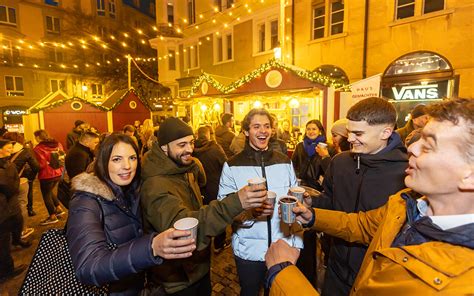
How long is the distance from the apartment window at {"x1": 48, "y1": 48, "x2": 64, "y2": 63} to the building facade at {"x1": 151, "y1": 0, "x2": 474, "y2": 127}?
19956 millimetres

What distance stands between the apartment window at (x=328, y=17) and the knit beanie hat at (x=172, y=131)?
1243 cm

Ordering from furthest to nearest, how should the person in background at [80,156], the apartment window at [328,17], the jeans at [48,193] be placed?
the apartment window at [328,17] → the jeans at [48,193] → the person in background at [80,156]

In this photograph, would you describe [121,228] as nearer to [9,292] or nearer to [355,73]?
[9,292]

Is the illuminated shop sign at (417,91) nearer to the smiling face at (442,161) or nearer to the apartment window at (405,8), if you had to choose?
the apartment window at (405,8)

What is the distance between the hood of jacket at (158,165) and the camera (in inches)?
87.4

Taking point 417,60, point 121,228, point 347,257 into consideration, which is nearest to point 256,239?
point 347,257

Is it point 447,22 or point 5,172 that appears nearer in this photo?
point 5,172

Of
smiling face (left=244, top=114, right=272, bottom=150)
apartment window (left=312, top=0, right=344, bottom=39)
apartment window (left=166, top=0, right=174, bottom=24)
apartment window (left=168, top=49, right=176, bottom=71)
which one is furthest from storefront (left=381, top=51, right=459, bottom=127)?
apartment window (left=166, top=0, right=174, bottom=24)

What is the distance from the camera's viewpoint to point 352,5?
11.5 metres

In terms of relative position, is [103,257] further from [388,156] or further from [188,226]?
[388,156]

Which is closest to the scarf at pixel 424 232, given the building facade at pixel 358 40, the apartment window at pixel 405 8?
the building facade at pixel 358 40

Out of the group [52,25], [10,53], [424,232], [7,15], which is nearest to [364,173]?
[424,232]

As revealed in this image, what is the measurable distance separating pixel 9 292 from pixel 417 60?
13.2m

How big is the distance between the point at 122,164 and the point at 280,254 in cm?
151
